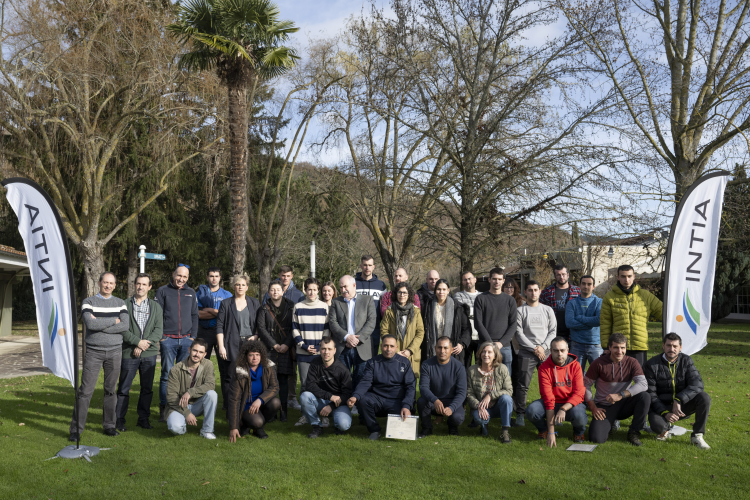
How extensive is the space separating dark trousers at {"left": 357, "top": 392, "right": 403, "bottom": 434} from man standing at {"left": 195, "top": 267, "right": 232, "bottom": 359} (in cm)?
246

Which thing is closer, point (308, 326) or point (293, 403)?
point (308, 326)

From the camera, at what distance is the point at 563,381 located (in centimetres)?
622

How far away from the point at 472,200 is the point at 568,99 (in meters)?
2.59

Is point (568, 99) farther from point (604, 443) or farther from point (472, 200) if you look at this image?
point (604, 443)

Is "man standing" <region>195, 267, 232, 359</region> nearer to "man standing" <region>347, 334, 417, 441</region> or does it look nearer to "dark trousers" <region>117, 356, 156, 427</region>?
"dark trousers" <region>117, 356, 156, 427</region>

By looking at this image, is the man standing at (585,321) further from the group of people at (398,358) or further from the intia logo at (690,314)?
the intia logo at (690,314)

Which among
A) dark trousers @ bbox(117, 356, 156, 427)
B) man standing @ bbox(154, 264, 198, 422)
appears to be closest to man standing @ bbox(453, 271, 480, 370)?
man standing @ bbox(154, 264, 198, 422)

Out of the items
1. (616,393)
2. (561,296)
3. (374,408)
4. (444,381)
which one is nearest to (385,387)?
(374,408)

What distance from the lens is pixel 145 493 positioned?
481 centimetres

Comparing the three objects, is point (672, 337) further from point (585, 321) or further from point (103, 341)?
point (103, 341)

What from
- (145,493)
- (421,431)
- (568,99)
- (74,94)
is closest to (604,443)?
(421,431)

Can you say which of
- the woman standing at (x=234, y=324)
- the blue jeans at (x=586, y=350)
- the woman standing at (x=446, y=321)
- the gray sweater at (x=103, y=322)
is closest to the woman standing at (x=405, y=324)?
the woman standing at (x=446, y=321)

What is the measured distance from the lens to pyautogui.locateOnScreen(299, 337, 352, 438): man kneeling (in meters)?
6.47

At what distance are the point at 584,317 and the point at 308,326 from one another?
A: 3.37 metres
